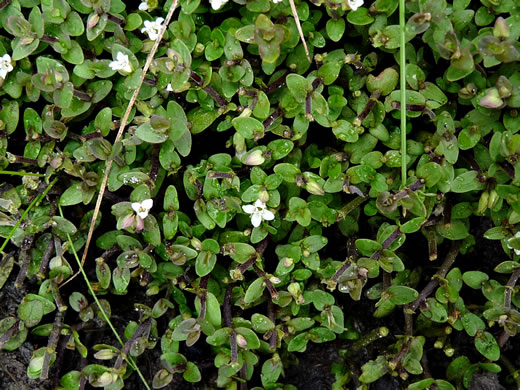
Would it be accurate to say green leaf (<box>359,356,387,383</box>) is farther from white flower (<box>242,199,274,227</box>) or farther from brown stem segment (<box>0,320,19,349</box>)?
brown stem segment (<box>0,320,19,349</box>)

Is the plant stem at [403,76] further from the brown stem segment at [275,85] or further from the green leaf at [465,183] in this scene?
the brown stem segment at [275,85]

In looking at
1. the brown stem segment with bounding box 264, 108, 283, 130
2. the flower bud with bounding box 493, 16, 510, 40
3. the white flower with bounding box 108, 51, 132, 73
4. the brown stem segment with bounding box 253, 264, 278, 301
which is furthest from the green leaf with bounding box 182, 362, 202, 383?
the flower bud with bounding box 493, 16, 510, 40

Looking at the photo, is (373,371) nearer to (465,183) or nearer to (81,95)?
(465,183)

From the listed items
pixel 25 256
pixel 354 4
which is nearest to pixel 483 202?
pixel 354 4

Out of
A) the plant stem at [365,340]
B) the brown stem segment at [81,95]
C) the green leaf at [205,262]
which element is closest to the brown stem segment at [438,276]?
the plant stem at [365,340]

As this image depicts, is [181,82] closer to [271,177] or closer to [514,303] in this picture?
[271,177]

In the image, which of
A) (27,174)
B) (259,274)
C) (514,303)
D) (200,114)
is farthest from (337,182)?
(27,174)

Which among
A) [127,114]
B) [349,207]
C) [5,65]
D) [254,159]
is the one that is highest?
[5,65]
